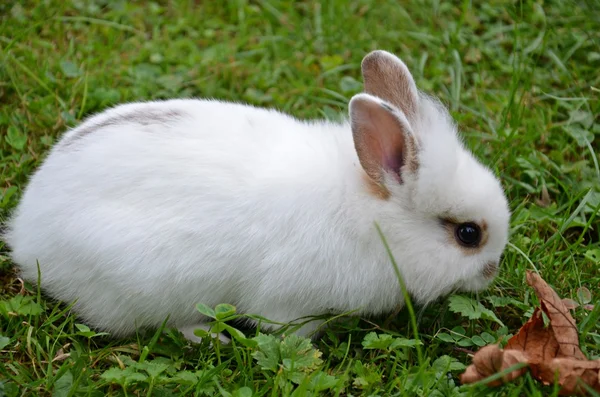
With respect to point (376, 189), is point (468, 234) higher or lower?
lower

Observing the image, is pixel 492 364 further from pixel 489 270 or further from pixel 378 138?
pixel 378 138

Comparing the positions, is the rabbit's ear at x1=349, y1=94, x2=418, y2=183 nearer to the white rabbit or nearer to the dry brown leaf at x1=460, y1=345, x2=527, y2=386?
the white rabbit

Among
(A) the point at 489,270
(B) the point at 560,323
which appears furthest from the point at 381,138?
(B) the point at 560,323

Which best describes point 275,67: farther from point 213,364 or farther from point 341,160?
point 213,364

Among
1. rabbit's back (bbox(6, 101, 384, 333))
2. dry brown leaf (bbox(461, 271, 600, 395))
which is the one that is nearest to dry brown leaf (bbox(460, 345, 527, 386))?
dry brown leaf (bbox(461, 271, 600, 395))

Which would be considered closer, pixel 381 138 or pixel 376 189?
pixel 381 138

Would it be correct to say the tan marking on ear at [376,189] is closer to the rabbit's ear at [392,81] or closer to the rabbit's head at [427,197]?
the rabbit's head at [427,197]
